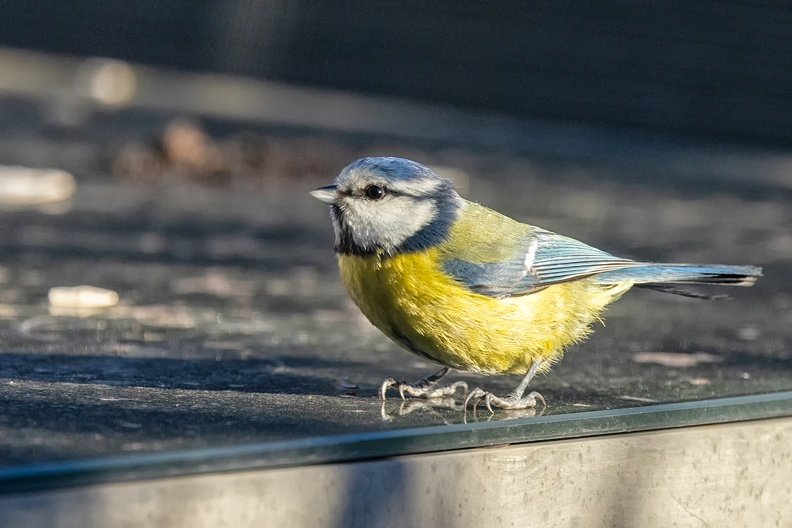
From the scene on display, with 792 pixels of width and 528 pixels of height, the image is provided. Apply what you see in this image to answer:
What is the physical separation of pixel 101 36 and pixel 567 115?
18.5 ft

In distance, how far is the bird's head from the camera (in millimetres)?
3033

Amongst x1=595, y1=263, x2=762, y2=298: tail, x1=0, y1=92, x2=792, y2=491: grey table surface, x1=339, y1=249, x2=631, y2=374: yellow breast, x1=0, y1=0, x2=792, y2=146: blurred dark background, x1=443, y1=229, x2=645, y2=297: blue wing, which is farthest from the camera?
x1=0, y1=0, x2=792, y2=146: blurred dark background

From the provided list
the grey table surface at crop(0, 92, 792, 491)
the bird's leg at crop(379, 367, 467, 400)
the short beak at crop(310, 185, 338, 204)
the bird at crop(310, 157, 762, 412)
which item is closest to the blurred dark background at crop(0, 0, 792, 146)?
the grey table surface at crop(0, 92, 792, 491)

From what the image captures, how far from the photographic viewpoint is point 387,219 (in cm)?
304

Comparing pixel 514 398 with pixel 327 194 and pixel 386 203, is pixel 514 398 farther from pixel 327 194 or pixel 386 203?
pixel 327 194

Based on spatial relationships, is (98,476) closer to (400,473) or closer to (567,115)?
(400,473)

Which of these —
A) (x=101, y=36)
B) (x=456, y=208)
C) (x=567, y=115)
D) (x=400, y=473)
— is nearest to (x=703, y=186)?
(x=567, y=115)

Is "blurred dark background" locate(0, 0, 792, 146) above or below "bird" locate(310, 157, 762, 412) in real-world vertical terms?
above

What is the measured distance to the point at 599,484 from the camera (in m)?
2.72

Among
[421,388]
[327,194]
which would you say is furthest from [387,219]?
[421,388]

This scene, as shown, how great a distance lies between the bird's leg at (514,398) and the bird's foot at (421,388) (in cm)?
12

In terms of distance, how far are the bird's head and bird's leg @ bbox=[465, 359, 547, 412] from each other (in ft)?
1.33

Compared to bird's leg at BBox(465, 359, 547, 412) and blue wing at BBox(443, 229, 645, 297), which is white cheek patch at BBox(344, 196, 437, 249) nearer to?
blue wing at BBox(443, 229, 645, 297)

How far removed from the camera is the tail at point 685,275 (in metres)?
3.15
